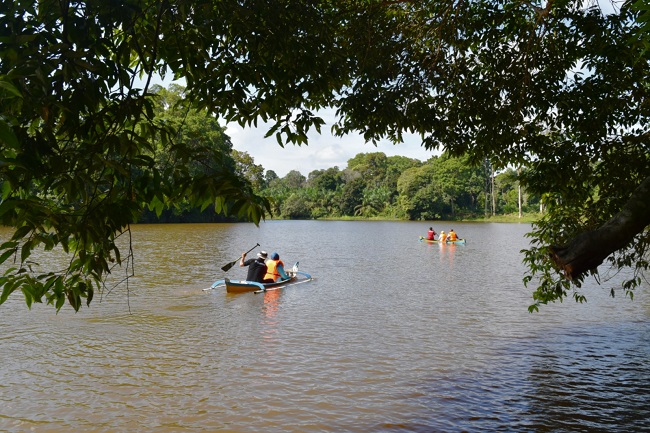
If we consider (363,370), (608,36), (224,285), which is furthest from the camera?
(224,285)

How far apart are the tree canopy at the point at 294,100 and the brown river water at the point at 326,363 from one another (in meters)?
1.84

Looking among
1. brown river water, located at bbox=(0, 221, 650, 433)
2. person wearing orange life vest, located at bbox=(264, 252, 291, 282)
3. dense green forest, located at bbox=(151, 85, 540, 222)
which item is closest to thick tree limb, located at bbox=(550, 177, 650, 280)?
brown river water, located at bbox=(0, 221, 650, 433)

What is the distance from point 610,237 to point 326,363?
5.90 m

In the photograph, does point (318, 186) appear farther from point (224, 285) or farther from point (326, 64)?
point (326, 64)

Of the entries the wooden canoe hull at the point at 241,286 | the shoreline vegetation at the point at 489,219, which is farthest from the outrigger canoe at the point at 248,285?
the shoreline vegetation at the point at 489,219

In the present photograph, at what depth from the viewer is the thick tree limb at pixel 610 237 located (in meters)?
4.12

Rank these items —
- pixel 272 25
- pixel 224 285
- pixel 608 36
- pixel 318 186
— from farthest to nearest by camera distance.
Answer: pixel 318 186 < pixel 224 285 < pixel 608 36 < pixel 272 25

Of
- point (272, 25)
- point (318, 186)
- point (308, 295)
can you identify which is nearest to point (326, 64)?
point (272, 25)

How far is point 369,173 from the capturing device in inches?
4481

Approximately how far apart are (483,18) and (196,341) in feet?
23.7

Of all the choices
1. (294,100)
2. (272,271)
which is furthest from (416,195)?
(294,100)

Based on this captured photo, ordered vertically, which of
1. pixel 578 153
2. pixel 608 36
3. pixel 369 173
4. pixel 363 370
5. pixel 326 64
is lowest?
pixel 363 370

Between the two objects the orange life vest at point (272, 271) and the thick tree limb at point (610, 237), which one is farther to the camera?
the orange life vest at point (272, 271)

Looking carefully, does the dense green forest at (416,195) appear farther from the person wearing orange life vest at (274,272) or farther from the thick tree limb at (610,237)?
the thick tree limb at (610,237)
